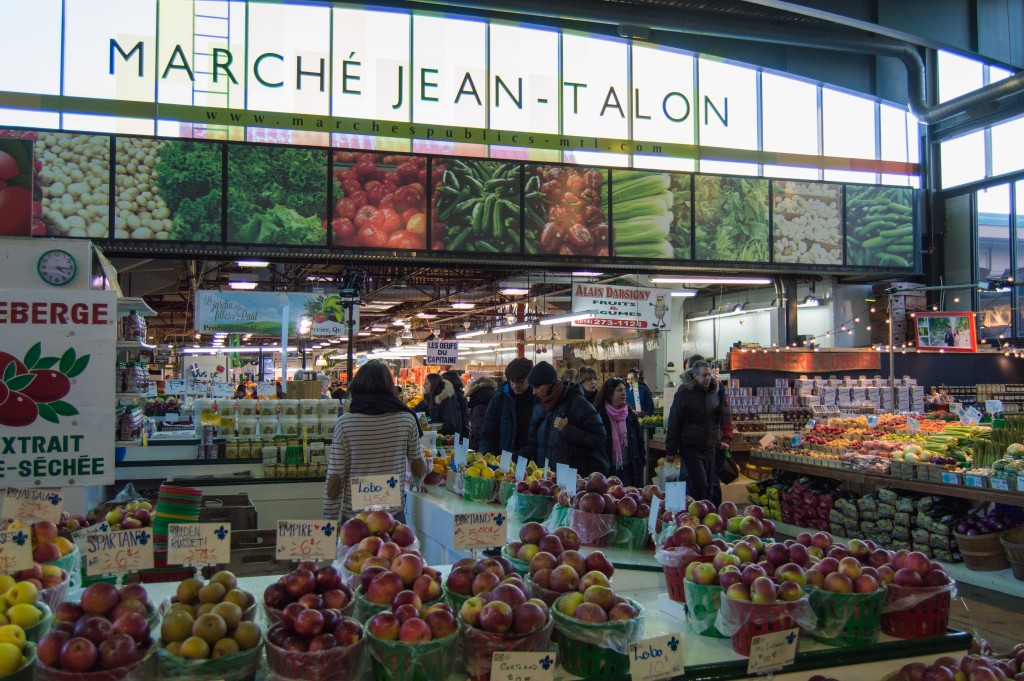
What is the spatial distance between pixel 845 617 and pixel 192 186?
334 inches

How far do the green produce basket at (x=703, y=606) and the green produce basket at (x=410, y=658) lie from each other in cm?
87

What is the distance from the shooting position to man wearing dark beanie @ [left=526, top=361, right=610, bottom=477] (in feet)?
19.8

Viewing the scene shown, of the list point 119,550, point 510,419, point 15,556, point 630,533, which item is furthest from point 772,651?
point 510,419

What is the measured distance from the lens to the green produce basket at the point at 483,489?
15.3 ft

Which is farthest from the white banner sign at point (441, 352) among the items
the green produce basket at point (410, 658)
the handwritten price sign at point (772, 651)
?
the green produce basket at point (410, 658)

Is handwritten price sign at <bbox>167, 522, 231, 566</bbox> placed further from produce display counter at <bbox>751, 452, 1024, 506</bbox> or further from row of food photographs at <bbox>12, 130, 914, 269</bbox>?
row of food photographs at <bbox>12, 130, 914, 269</bbox>

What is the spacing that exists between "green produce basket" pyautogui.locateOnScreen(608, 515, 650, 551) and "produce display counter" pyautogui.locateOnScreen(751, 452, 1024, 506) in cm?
453

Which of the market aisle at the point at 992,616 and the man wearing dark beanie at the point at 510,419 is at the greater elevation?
the man wearing dark beanie at the point at 510,419

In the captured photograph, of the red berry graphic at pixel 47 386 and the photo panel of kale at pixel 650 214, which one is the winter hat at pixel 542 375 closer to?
the red berry graphic at pixel 47 386

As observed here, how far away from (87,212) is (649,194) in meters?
6.93

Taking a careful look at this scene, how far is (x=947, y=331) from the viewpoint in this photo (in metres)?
13.8

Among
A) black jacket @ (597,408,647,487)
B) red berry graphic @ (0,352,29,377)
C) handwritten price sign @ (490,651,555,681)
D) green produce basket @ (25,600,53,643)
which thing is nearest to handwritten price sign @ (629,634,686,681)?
handwritten price sign @ (490,651,555,681)

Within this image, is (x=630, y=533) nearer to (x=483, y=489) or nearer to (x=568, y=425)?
(x=483, y=489)

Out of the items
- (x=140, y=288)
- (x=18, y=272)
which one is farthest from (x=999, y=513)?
(x=140, y=288)
